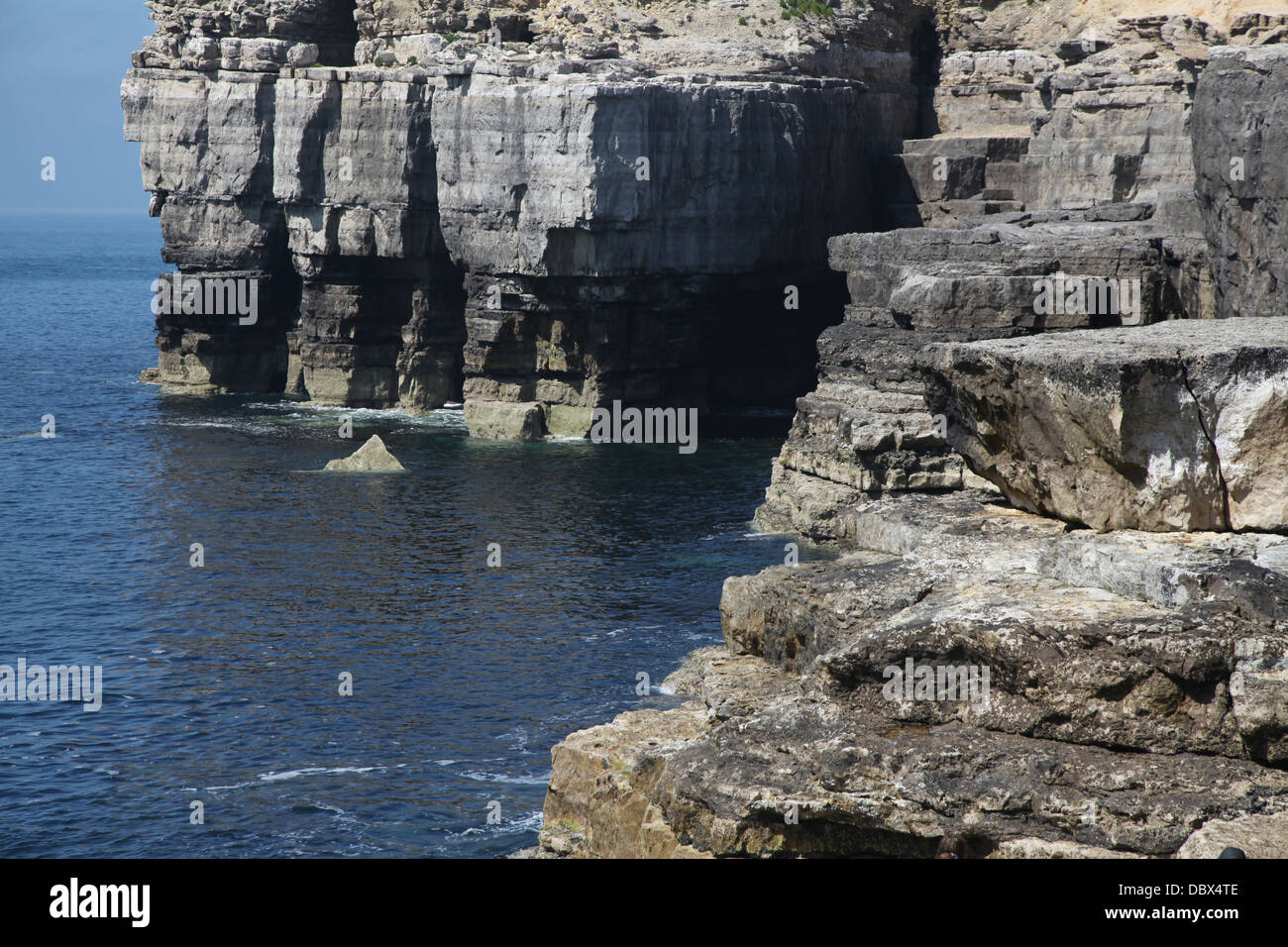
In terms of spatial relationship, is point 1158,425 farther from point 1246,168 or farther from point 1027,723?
point 1246,168

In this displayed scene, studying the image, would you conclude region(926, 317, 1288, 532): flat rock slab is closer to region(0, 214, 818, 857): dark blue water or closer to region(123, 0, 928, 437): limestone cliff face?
region(0, 214, 818, 857): dark blue water

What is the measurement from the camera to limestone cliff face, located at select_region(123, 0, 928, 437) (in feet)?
201

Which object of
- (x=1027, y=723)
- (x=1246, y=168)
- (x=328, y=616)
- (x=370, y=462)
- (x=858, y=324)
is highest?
(x=1246, y=168)

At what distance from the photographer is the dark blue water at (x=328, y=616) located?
92.2 ft

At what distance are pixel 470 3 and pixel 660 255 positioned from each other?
19.4 metres

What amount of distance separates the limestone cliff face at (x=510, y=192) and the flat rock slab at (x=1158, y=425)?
43522mm

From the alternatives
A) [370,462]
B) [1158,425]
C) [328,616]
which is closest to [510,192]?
[370,462]

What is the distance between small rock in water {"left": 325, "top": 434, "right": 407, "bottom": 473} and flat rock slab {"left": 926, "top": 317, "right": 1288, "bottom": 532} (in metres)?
42.7

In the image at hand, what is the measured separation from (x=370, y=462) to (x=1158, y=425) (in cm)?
4470

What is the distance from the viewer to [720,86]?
61031 mm

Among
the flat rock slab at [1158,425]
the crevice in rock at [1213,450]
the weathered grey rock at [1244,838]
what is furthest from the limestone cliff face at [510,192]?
the weathered grey rock at [1244,838]

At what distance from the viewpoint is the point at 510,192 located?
6297 cm
